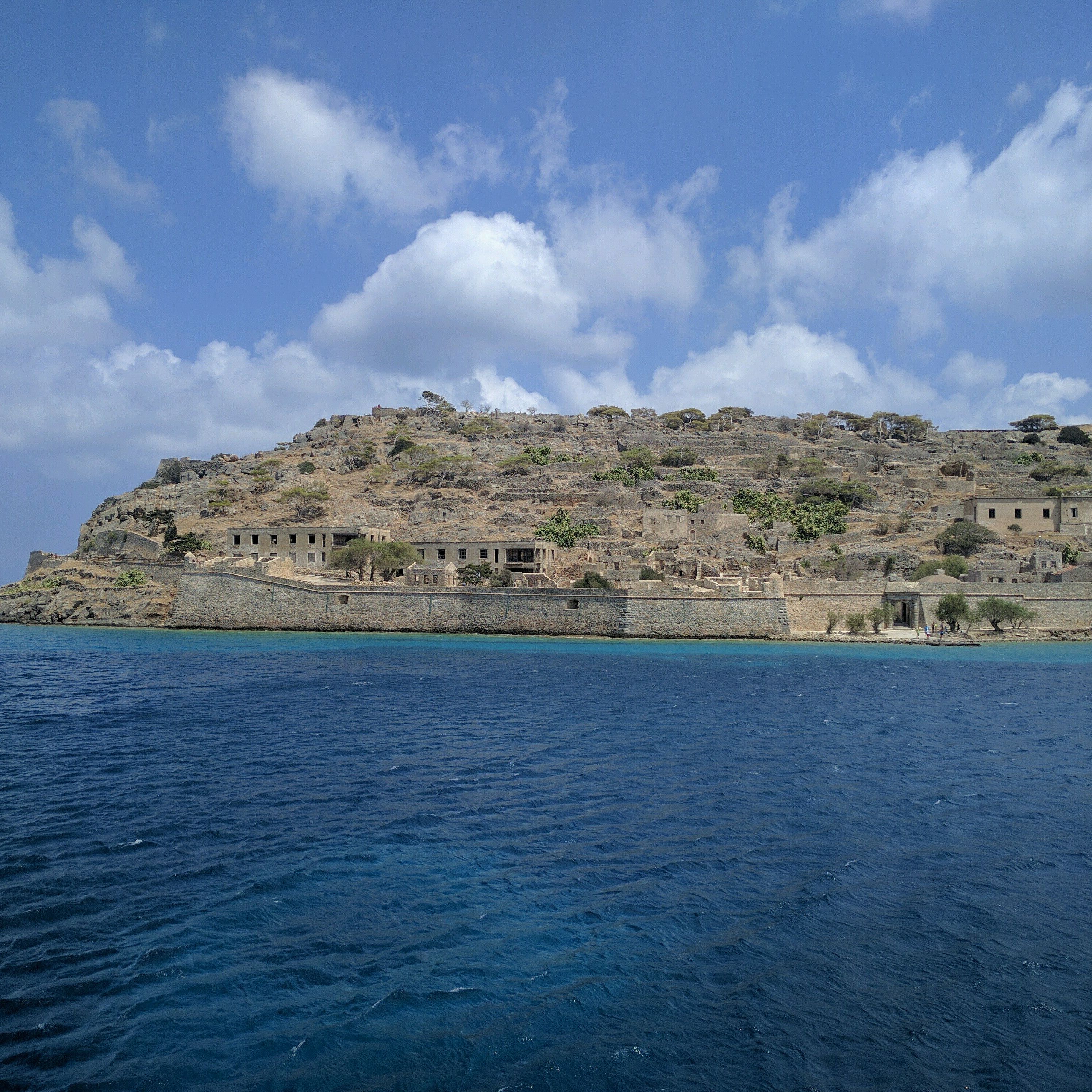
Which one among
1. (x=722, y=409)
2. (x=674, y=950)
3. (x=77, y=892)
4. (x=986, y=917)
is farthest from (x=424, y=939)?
(x=722, y=409)

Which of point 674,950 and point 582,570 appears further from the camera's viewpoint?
point 582,570

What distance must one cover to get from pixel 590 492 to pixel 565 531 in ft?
45.3

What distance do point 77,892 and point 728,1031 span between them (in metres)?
8.83

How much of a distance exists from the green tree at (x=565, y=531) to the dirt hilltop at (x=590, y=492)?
1050 mm

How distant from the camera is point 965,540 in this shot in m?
62.7

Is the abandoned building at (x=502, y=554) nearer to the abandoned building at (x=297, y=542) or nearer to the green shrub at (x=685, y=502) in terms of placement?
the abandoned building at (x=297, y=542)

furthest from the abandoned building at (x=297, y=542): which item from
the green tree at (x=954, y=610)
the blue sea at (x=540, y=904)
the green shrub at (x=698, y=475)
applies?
the green tree at (x=954, y=610)

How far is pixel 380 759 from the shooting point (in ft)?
68.0

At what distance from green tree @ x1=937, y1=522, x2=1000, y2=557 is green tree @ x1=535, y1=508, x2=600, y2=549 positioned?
25742 millimetres

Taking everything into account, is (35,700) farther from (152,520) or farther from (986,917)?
(152,520)

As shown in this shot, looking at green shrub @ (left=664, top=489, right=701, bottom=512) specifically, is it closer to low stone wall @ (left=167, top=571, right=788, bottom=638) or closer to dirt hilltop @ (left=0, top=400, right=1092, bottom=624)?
dirt hilltop @ (left=0, top=400, right=1092, bottom=624)

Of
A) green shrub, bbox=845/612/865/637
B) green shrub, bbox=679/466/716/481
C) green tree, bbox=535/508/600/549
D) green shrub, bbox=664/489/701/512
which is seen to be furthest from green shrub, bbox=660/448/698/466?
green shrub, bbox=845/612/865/637

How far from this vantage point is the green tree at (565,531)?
6531cm

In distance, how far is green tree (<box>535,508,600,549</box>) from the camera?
65312mm
